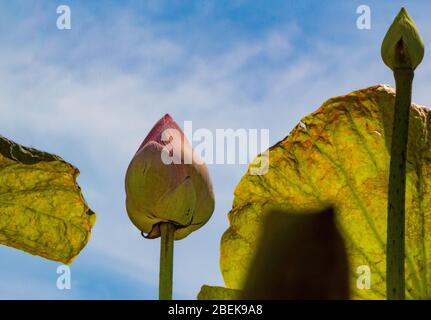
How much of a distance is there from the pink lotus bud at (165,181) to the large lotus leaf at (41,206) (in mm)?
300

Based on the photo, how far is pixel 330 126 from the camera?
2.30 meters

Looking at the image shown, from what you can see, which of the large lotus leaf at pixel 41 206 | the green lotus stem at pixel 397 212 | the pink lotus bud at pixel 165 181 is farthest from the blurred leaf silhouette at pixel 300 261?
→ the green lotus stem at pixel 397 212

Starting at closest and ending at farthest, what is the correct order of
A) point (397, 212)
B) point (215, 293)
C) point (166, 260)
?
point (397, 212), point (166, 260), point (215, 293)

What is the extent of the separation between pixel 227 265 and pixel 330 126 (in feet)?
1.85

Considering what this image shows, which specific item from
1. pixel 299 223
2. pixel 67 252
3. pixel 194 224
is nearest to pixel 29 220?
pixel 67 252

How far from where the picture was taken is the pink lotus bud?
2238mm

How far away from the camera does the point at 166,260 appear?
7.29 ft

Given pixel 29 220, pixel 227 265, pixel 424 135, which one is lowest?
pixel 227 265

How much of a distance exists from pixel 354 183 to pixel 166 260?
602 mm

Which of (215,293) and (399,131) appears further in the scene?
(215,293)

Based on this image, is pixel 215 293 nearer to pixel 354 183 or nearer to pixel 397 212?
pixel 354 183

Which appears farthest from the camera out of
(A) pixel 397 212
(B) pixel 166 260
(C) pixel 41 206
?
(C) pixel 41 206

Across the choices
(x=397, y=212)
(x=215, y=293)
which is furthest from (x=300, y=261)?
(x=397, y=212)
